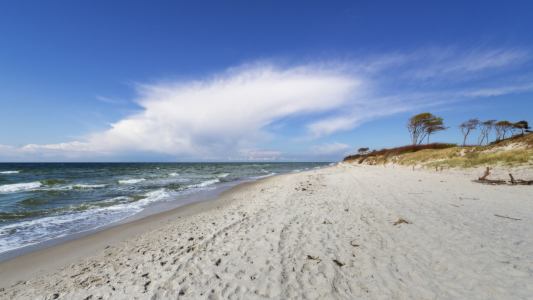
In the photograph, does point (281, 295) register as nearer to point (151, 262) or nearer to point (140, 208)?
point (151, 262)

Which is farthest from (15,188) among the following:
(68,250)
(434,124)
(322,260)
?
(434,124)

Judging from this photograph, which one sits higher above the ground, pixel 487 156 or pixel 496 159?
pixel 487 156

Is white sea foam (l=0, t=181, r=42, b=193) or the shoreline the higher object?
white sea foam (l=0, t=181, r=42, b=193)

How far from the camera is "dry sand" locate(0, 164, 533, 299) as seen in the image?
3.42 meters

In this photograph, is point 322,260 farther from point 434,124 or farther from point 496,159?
point 434,124

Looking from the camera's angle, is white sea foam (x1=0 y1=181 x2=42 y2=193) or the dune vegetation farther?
white sea foam (x1=0 y1=181 x2=42 y2=193)

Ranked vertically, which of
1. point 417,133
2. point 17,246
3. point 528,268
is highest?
point 417,133

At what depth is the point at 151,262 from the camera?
4.76m

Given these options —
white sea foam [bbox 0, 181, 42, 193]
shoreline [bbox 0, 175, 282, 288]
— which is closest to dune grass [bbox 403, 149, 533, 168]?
shoreline [bbox 0, 175, 282, 288]

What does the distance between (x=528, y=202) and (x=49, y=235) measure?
17.9 m

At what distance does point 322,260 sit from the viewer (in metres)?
4.30

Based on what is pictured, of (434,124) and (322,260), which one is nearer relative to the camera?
(322,260)

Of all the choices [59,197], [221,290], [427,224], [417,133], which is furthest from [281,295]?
[417,133]

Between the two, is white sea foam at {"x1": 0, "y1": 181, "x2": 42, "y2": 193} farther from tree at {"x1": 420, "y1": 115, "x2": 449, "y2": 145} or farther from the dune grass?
tree at {"x1": 420, "y1": 115, "x2": 449, "y2": 145}
